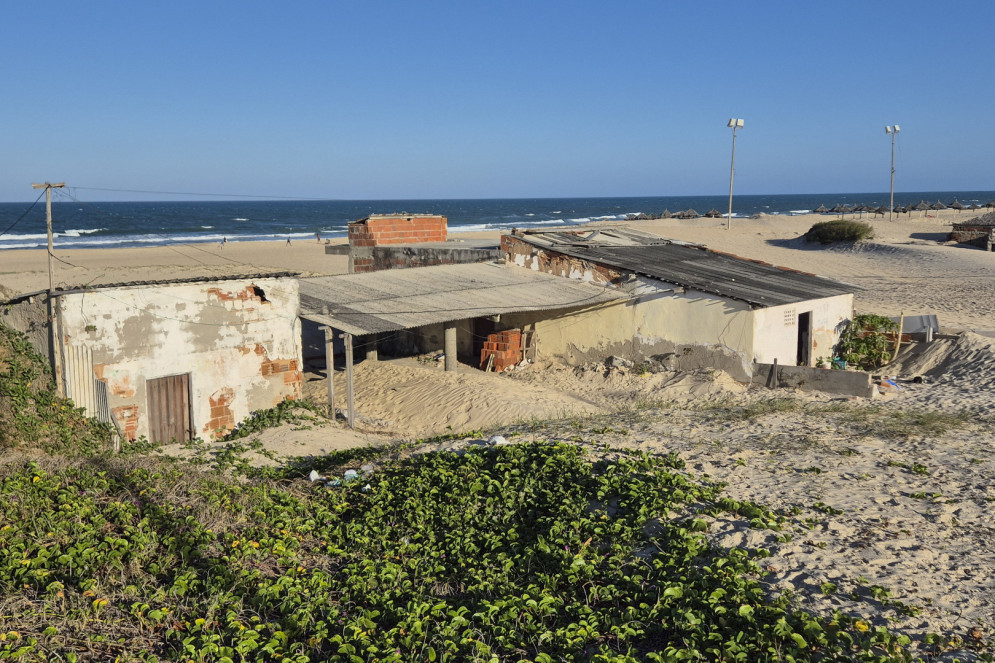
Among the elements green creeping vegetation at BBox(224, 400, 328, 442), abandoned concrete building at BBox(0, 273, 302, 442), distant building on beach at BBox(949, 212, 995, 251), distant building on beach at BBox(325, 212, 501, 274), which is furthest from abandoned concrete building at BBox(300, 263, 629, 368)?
distant building on beach at BBox(949, 212, 995, 251)

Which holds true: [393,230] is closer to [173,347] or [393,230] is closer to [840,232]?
[173,347]

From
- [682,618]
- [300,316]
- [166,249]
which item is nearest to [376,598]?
[682,618]

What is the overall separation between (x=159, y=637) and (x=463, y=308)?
9603 millimetres

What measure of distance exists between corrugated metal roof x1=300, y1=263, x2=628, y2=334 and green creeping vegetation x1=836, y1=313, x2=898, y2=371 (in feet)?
17.4

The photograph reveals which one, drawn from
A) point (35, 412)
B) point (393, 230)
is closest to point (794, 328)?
point (393, 230)

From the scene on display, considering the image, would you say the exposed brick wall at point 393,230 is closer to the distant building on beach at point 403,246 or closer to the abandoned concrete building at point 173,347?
the distant building on beach at point 403,246

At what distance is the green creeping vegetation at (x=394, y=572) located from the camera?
4965mm

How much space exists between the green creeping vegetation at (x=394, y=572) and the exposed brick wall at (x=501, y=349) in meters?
8.95

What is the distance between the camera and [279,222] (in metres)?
82.5

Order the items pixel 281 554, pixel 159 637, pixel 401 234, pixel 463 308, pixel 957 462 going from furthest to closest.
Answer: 1. pixel 401 234
2. pixel 463 308
3. pixel 957 462
4. pixel 281 554
5. pixel 159 637

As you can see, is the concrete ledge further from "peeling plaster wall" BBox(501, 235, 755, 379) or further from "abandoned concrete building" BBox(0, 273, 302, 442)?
"abandoned concrete building" BBox(0, 273, 302, 442)

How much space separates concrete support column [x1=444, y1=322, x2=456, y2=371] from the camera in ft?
52.9

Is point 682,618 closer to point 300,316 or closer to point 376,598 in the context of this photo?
point 376,598

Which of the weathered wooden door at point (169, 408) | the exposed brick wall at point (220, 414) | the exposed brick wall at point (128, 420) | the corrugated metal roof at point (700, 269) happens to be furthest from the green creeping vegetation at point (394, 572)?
the corrugated metal roof at point (700, 269)
